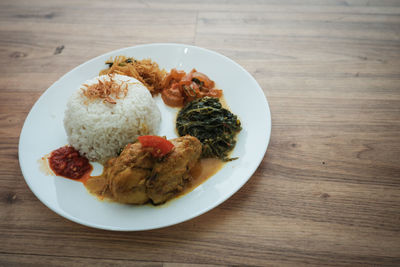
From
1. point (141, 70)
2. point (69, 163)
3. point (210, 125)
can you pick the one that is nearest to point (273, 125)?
point (210, 125)

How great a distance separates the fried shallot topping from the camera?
3674mm

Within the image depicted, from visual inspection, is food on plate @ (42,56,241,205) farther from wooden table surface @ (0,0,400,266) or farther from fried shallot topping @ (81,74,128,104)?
wooden table surface @ (0,0,400,266)

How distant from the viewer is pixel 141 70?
4258 millimetres

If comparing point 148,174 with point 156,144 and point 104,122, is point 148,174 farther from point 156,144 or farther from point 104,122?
point 104,122

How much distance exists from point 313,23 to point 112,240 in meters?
5.11

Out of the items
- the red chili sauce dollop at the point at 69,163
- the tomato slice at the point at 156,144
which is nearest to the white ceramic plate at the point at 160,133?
the red chili sauce dollop at the point at 69,163

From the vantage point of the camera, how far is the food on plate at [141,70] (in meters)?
4.24

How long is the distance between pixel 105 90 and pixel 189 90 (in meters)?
1.12

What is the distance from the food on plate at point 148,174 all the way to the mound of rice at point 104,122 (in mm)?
646

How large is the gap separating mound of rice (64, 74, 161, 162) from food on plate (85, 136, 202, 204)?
646 mm

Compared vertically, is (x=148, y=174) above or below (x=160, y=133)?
above

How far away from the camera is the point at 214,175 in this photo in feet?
10.6

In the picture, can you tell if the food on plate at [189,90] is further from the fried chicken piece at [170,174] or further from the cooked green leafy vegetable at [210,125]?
the fried chicken piece at [170,174]

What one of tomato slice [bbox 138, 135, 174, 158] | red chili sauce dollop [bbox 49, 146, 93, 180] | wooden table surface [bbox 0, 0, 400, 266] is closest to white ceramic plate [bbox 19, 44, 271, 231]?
red chili sauce dollop [bbox 49, 146, 93, 180]
